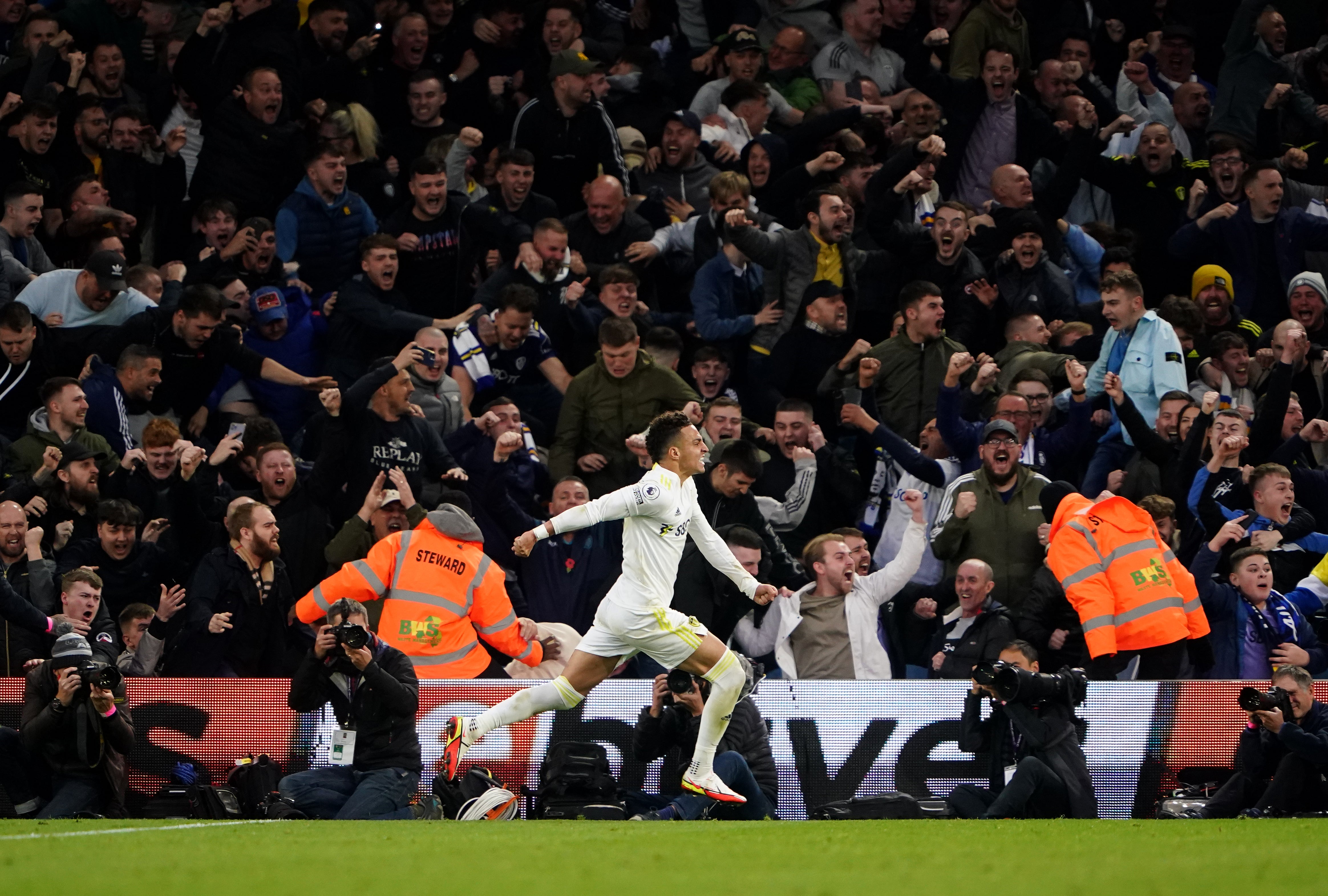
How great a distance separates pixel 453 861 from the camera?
7.38 meters

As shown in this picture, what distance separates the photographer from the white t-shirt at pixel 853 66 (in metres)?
17.5

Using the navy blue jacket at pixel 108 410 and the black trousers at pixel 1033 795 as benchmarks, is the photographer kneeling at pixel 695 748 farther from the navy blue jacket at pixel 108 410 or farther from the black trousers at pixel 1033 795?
the navy blue jacket at pixel 108 410

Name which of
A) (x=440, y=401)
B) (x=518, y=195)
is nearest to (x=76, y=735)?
(x=440, y=401)

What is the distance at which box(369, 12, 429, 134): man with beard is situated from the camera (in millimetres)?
16453

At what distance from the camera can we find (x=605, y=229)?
15086 mm

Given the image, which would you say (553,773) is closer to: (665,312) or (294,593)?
(294,593)

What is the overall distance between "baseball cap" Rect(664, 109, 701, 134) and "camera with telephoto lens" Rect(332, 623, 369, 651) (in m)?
6.94

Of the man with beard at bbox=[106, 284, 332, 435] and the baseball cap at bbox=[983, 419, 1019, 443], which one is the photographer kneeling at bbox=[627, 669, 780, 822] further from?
the man with beard at bbox=[106, 284, 332, 435]

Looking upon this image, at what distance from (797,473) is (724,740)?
298cm

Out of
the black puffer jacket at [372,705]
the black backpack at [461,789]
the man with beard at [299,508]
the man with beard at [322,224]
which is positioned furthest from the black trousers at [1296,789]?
the man with beard at [322,224]

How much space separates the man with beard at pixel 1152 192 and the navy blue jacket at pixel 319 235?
21.7 ft

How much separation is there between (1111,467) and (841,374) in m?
2.16

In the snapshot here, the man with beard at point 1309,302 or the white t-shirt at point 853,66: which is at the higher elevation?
the white t-shirt at point 853,66

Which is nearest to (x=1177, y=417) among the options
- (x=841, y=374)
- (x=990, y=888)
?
(x=841, y=374)
